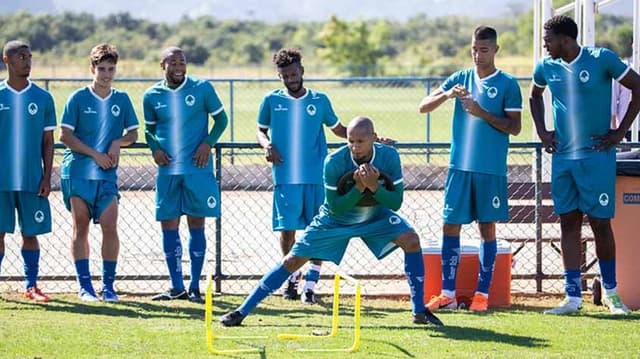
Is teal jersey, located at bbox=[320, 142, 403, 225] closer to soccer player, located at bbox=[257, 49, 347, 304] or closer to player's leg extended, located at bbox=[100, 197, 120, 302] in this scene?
soccer player, located at bbox=[257, 49, 347, 304]

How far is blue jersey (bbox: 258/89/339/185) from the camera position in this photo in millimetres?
11391

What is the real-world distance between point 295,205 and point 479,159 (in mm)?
1623

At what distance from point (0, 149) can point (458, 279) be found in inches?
156

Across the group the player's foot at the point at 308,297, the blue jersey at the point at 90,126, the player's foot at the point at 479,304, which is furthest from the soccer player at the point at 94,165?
the player's foot at the point at 479,304

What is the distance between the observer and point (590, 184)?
420 inches

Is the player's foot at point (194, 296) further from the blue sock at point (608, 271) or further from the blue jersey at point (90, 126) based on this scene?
the blue sock at point (608, 271)

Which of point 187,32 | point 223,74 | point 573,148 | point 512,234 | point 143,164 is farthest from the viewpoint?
point 187,32

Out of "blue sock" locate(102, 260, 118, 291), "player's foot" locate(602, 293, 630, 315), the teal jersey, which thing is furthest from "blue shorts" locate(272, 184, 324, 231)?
"player's foot" locate(602, 293, 630, 315)

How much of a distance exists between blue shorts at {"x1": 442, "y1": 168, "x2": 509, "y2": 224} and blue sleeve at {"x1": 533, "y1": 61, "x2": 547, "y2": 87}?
2.69 feet

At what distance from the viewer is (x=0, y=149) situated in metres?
11.2

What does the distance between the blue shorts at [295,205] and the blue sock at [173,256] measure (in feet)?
2.77

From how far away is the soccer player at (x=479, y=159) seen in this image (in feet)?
35.4

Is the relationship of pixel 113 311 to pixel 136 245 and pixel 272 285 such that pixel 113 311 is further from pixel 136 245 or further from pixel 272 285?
pixel 136 245

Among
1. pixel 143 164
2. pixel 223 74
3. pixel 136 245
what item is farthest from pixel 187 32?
pixel 136 245
